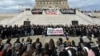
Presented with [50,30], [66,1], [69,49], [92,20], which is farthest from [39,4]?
[69,49]

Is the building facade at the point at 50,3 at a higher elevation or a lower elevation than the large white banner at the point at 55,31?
lower

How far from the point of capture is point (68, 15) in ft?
214

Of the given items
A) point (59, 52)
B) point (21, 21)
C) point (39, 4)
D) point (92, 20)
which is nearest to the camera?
point (59, 52)

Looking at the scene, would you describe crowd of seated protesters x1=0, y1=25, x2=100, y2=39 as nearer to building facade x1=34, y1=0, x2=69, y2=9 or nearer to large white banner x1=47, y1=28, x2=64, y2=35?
large white banner x1=47, y1=28, x2=64, y2=35

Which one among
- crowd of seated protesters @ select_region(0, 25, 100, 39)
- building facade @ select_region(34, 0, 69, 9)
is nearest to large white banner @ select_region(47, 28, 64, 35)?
crowd of seated protesters @ select_region(0, 25, 100, 39)

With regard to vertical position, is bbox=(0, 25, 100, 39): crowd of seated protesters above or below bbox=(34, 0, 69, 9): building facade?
above

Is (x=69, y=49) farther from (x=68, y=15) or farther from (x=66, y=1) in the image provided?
(x=66, y=1)

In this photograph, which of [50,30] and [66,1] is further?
[66,1]

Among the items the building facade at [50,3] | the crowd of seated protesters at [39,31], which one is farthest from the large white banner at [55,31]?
the building facade at [50,3]

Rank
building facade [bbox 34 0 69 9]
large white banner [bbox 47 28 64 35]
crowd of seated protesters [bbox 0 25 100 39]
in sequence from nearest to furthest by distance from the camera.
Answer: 1. crowd of seated protesters [bbox 0 25 100 39]
2. large white banner [bbox 47 28 64 35]
3. building facade [bbox 34 0 69 9]

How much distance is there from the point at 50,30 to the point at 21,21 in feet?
84.7

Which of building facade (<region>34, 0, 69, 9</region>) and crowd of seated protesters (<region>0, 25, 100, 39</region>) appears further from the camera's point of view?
building facade (<region>34, 0, 69, 9</region>)


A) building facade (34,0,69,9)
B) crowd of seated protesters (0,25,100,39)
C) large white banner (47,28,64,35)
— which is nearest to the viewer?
crowd of seated protesters (0,25,100,39)

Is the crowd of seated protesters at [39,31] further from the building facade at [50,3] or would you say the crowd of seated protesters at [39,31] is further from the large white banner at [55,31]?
the building facade at [50,3]
